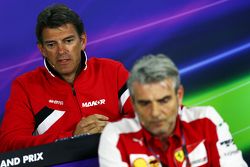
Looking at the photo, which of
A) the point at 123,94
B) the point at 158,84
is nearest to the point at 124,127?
the point at 158,84

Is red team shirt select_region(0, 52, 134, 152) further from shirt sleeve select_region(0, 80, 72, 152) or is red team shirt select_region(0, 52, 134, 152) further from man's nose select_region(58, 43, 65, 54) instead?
man's nose select_region(58, 43, 65, 54)

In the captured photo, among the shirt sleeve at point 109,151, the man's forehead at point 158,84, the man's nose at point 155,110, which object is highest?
the man's forehead at point 158,84

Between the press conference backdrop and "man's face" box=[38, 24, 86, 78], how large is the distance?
531 mm

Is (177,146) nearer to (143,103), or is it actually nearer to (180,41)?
(143,103)

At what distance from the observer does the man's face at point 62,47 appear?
2410 mm

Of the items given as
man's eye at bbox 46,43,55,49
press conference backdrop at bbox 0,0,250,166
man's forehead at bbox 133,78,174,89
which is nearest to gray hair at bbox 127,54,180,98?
man's forehead at bbox 133,78,174,89

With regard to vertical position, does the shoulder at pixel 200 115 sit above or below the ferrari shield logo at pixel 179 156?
above

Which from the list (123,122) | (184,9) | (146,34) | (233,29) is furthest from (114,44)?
(123,122)

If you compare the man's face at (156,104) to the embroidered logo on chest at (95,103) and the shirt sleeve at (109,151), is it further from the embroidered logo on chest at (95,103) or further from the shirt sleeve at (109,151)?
the embroidered logo on chest at (95,103)

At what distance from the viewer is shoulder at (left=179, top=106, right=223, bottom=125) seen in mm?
1957

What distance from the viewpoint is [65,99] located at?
250 cm

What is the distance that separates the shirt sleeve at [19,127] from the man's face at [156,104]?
542 mm

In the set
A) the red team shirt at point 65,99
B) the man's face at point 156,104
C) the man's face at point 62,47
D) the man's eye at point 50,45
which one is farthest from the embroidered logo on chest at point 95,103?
the man's face at point 156,104

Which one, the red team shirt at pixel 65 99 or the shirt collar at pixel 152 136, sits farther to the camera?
the red team shirt at pixel 65 99
